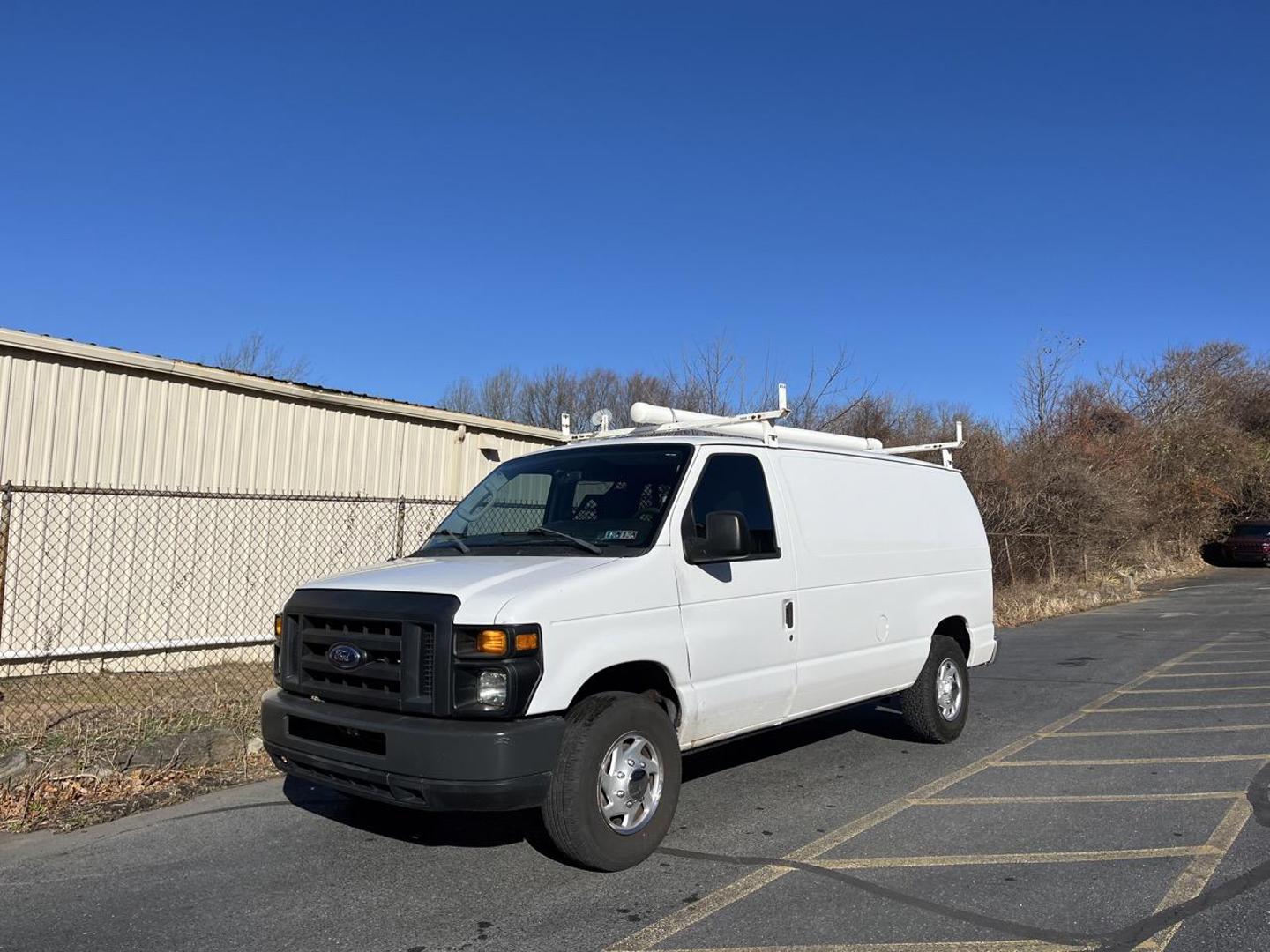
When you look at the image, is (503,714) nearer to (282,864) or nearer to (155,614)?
(282,864)

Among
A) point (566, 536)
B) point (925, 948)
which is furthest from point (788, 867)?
point (566, 536)

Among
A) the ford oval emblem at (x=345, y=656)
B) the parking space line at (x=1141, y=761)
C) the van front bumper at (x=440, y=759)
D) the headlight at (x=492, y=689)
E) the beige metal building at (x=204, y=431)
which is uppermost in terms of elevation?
the beige metal building at (x=204, y=431)

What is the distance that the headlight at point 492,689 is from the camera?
401cm

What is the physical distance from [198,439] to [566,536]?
23.0 ft

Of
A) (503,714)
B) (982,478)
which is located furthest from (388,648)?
(982,478)

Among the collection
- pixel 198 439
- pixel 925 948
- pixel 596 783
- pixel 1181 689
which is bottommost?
pixel 925 948

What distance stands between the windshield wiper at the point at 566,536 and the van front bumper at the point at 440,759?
2.89 ft

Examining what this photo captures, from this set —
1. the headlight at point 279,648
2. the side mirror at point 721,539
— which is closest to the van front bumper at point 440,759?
the headlight at point 279,648

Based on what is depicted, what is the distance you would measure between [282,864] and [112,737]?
2.13 meters

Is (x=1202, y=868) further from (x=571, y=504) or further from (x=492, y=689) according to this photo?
(x=571, y=504)

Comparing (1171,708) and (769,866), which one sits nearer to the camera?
(769,866)

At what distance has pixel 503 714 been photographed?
13.1ft

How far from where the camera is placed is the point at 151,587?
9.83 metres

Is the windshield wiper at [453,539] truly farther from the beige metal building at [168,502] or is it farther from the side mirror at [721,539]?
the beige metal building at [168,502]
